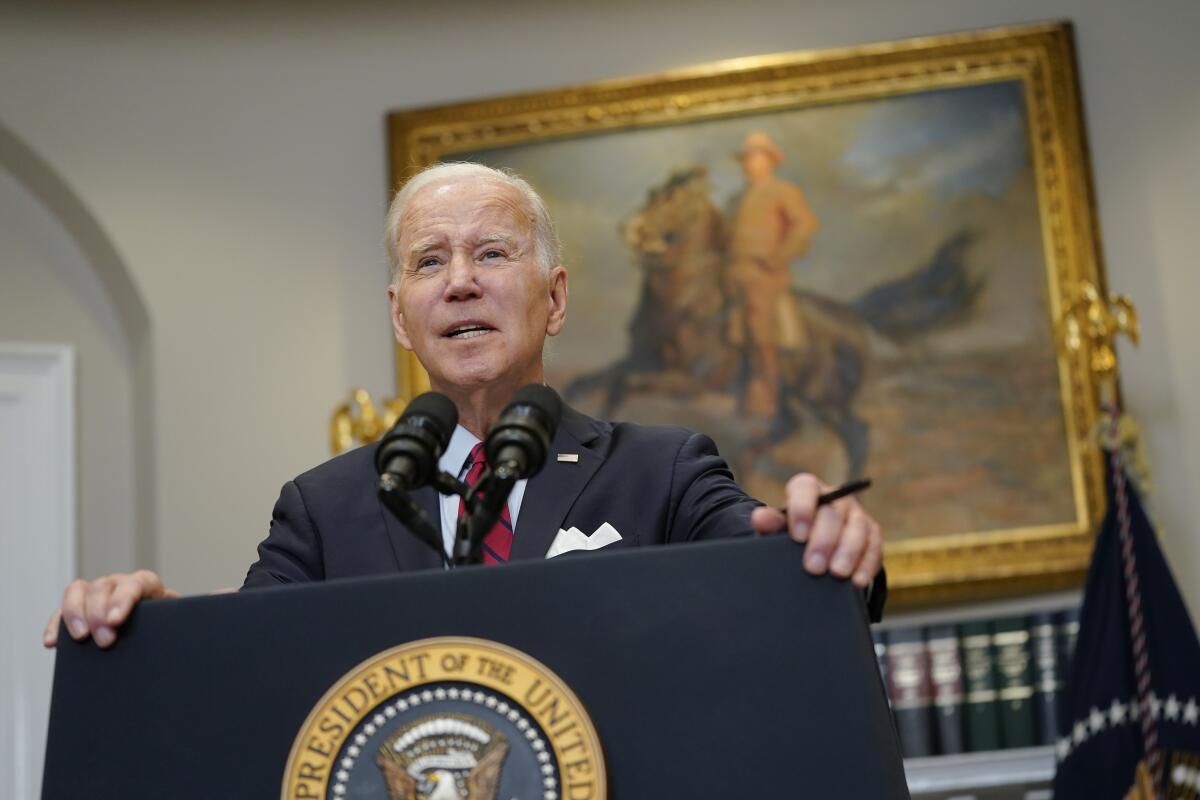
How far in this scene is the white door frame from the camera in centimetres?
608

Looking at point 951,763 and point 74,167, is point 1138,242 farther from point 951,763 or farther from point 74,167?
point 74,167

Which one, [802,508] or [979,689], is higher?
[802,508]

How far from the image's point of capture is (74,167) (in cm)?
628

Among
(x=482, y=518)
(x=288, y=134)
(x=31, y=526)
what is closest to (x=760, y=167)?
(x=288, y=134)

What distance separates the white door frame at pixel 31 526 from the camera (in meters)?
6.08

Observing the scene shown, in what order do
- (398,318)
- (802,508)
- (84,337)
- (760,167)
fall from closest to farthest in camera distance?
(802,508)
(398,318)
(760,167)
(84,337)

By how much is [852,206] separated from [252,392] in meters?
2.61

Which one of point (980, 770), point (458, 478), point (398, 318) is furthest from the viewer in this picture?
point (980, 770)

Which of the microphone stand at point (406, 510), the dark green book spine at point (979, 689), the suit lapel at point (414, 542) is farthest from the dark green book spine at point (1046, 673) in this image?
the microphone stand at point (406, 510)

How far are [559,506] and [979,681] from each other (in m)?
3.60

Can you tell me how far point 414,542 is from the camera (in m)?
2.08

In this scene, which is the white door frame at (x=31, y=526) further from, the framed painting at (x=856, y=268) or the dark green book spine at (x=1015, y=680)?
the dark green book spine at (x=1015, y=680)

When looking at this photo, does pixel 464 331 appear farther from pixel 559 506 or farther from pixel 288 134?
pixel 288 134

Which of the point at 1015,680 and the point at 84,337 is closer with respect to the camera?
the point at 1015,680
